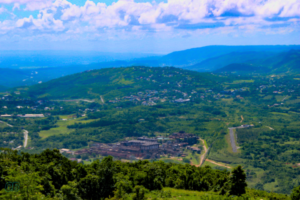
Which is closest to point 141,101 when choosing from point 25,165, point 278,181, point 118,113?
point 118,113

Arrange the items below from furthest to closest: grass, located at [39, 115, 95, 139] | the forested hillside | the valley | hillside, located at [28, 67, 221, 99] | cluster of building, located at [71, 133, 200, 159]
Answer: hillside, located at [28, 67, 221, 99]
grass, located at [39, 115, 95, 139]
cluster of building, located at [71, 133, 200, 159]
the valley
the forested hillside

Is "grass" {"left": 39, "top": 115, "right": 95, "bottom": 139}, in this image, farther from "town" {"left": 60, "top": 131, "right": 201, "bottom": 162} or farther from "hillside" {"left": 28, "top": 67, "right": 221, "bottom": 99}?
"hillside" {"left": 28, "top": 67, "right": 221, "bottom": 99}

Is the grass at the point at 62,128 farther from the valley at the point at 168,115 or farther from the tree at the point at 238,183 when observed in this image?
the tree at the point at 238,183

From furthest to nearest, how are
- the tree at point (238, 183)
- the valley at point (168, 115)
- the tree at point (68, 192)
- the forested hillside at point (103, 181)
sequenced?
the valley at point (168, 115), the tree at point (238, 183), the forested hillside at point (103, 181), the tree at point (68, 192)

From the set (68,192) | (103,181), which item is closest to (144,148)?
(103,181)

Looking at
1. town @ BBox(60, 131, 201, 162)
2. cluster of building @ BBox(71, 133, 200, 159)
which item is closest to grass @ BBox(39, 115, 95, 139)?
town @ BBox(60, 131, 201, 162)

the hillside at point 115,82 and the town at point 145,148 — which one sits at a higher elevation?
the hillside at point 115,82

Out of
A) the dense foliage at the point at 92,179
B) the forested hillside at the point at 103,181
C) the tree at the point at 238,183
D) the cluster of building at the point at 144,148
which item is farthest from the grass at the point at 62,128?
the tree at the point at 238,183
